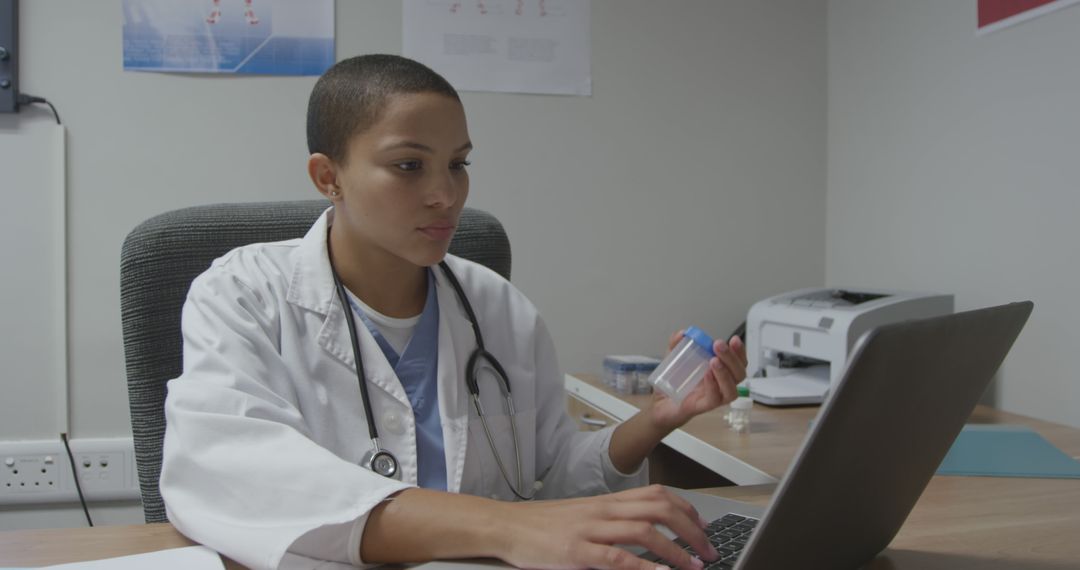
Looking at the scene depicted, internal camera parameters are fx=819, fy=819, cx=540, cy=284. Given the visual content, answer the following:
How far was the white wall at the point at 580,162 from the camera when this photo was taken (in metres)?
1.85

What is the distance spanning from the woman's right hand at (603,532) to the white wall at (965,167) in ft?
3.97

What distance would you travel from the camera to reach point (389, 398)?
97cm

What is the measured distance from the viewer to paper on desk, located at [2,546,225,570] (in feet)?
2.27

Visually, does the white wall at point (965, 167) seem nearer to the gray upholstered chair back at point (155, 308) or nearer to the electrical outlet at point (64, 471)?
the gray upholstered chair back at point (155, 308)

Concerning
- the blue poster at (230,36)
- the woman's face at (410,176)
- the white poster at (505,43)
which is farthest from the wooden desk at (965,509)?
the blue poster at (230,36)

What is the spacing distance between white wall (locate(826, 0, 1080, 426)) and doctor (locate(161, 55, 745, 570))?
97 cm

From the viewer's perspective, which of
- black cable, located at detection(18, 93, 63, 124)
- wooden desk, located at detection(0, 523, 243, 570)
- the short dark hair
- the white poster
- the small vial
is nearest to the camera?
wooden desk, located at detection(0, 523, 243, 570)

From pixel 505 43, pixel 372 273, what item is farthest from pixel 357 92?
pixel 505 43

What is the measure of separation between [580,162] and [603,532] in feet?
5.13

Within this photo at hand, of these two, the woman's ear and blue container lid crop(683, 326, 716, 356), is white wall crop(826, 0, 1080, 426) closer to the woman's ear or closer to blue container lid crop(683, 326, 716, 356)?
blue container lid crop(683, 326, 716, 356)

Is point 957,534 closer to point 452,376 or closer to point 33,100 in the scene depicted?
point 452,376

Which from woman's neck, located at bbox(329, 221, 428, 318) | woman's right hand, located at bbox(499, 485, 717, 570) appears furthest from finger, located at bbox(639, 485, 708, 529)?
woman's neck, located at bbox(329, 221, 428, 318)

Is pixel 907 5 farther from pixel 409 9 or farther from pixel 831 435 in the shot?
pixel 831 435

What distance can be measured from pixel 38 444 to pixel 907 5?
2239 millimetres
